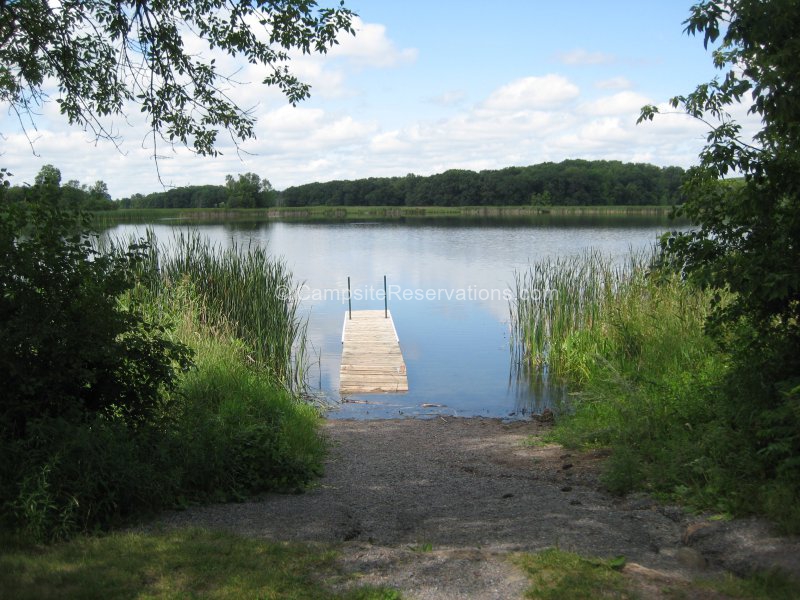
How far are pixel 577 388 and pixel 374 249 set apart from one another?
2942cm

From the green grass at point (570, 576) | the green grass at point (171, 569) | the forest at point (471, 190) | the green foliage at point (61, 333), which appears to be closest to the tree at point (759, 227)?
the green grass at point (570, 576)

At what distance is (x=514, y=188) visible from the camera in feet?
273

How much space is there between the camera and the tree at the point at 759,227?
13.9 ft

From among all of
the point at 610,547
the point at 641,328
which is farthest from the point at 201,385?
the point at 641,328

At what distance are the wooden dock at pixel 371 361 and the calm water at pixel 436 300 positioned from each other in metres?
0.26

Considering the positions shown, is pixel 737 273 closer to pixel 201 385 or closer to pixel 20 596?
pixel 20 596

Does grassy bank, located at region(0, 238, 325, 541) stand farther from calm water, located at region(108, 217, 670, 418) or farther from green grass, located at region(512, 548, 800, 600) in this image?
calm water, located at region(108, 217, 670, 418)

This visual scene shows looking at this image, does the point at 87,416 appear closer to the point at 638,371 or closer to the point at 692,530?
the point at 692,530

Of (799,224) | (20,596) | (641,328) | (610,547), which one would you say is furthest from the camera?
(641,328)

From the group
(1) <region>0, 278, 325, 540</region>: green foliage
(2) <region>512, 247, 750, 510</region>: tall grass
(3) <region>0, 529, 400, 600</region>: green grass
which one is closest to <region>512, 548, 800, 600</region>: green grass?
(3) <region>0, 529, 400, 600</region>: green grass

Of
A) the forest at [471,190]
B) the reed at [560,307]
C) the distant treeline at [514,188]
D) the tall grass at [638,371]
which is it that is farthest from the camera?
the distant treeline at [514,188]

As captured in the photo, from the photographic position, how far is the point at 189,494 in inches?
197

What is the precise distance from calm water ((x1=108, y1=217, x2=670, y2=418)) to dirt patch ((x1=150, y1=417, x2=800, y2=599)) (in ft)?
14.2

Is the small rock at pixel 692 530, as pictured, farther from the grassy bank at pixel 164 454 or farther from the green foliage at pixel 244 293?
the green foliage at pixel 244 293
